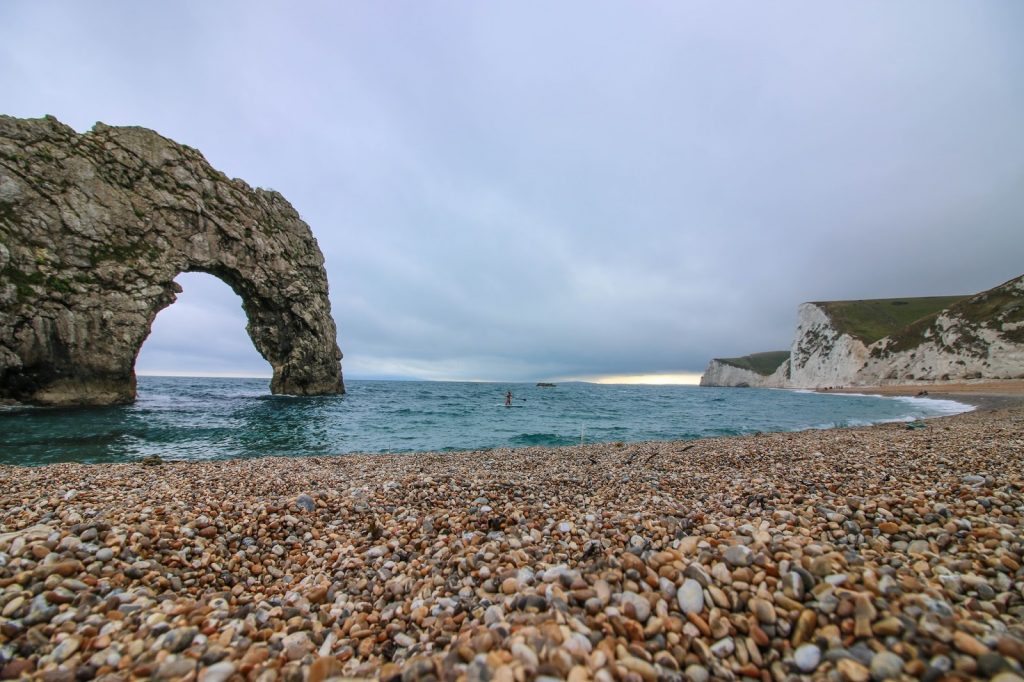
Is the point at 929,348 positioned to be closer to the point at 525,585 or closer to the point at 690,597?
the point at 690,597

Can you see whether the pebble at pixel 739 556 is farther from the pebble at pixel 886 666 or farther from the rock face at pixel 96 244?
the rock face at pixel 96 244

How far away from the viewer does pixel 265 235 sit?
4341 cm

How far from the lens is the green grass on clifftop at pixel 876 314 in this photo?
94.9 metres

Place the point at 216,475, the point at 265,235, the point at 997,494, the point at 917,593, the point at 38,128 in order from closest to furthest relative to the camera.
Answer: the point at 917,593 → the point at 997,494 → the point at 216,475 → the point at 38,128 → the point at 265,235

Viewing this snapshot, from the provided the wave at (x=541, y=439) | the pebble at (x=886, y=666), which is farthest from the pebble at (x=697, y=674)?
the wave at (x=541, y=439)

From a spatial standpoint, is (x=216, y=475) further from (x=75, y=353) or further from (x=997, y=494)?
(x=75, y=353)

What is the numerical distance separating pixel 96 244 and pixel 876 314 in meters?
154

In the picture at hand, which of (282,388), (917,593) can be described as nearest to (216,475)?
(917,593)

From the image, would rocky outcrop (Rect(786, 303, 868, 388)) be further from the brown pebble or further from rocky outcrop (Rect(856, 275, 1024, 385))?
the brown pebble

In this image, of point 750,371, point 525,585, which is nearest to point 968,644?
point 525,585

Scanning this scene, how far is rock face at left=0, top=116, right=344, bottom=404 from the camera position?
25594 mm

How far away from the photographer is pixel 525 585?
3.21 m

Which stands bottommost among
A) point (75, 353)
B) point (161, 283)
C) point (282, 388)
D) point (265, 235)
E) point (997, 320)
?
point (282, 388)

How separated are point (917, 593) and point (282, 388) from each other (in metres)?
61.0
